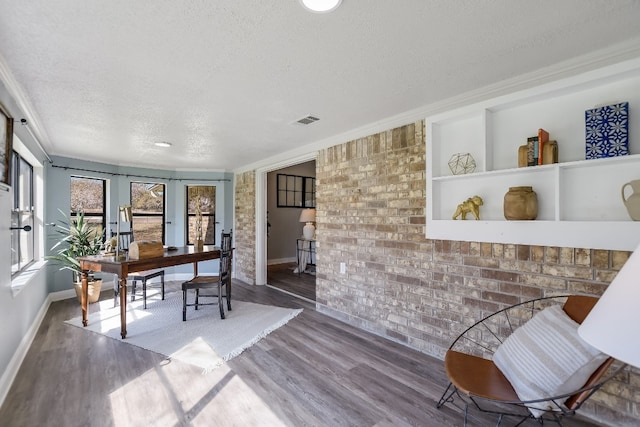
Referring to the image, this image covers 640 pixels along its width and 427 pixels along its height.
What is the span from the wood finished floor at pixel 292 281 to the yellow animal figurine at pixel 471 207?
8.78 ft

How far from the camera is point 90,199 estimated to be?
4980 millimetres

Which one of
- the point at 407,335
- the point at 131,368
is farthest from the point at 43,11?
the point at 407,335

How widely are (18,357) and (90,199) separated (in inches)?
123

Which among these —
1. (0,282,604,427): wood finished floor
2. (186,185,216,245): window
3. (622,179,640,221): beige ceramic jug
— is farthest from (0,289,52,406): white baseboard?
(622,179,640,221): beige ceramic jug

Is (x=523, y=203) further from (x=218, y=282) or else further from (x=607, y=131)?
(x=218, y=282)

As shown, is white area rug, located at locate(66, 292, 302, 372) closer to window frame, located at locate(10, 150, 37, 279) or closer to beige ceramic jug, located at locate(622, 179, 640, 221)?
window frame, located at locate(10, 150, 37, 279)

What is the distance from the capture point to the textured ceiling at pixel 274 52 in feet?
4.69

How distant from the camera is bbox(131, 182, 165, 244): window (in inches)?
218

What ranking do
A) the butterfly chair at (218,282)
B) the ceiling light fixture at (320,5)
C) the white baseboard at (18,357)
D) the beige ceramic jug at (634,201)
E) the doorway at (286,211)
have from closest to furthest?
the ceiling light fixture at (320,5) < the beige ceramic jug at (634,201) < the white baseboard at (18,357) < the butterfly chair at (218,282) < the doorway at (286,211)

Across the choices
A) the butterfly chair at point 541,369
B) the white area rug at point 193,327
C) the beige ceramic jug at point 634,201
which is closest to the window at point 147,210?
the white area rug at point 193,327

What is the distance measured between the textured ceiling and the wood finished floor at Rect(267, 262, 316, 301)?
293cm

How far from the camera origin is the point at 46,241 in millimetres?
4234

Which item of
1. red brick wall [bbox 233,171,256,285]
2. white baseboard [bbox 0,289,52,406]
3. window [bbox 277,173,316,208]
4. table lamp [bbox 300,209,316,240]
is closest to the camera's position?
white baseboard [bbox 0,289,52,406]

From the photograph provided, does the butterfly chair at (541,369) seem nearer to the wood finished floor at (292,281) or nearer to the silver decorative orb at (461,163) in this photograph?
the silver decorative orb at (461,163)
